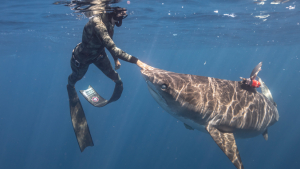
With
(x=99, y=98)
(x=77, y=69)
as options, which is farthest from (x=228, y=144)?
(x=99, y=98)

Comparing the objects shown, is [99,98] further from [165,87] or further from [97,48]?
[165,87]

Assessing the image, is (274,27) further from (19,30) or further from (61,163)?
(61,163)

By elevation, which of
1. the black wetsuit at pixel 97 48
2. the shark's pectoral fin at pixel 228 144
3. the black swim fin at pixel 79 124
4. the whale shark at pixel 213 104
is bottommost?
the black swim fin at pixel 79 124

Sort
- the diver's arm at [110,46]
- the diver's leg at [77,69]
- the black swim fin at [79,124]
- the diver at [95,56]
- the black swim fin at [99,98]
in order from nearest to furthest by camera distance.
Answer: the diver's arm at [110,46]
the diver at [95,56]
the diver's leg at [77,69]
the black swim fin at [79,124]
the black swim fin at [99,98]

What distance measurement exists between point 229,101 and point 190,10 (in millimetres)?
12395

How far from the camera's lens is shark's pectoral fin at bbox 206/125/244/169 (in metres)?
3.94

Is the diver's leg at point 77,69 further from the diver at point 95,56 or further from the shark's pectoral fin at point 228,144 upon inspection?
the shark's pectoral fin at point 228,144

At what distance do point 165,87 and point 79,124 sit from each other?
16.6ft

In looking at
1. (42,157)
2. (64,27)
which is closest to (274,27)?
(64,27)

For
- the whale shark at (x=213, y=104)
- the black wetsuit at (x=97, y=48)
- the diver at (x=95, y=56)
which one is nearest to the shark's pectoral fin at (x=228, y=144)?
the whale shark at (x=213, y=104)

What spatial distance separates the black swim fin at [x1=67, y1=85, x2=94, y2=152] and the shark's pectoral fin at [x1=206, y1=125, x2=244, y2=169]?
505 cm

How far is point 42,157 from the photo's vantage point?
34594 millimetres

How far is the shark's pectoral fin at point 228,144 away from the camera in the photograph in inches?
155

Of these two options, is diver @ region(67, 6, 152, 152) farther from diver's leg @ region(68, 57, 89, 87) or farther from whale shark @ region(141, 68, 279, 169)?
whale shark @ region(141, 68, 279, 169)
